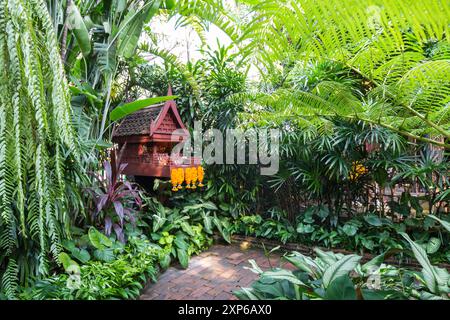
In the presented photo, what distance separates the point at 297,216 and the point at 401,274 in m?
1.91

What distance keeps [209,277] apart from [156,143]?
1.37 meters

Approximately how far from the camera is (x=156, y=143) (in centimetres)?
258

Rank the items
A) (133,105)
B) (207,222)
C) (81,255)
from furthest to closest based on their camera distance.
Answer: (207,222), (133,105), (81,255)

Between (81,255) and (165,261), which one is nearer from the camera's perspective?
(81,255)

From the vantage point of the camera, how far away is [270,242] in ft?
10.2

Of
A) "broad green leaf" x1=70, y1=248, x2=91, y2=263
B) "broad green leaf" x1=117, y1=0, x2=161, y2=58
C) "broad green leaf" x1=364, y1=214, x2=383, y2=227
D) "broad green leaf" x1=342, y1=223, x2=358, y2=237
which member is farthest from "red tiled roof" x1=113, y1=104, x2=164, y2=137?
"broad green leaf" x1=364, y1=214, x2=383, y2=227

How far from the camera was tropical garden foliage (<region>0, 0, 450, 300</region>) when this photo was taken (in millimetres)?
842

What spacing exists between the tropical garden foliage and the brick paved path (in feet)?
0.47

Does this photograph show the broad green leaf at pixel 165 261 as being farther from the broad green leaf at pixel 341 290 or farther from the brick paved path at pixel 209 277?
the broad green leaf at pixel 341 290

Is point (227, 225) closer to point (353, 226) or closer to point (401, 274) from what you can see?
point (353, 226)

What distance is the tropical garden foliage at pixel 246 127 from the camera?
84 cm

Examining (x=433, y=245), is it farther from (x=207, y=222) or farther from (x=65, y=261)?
(x=65, y=261)

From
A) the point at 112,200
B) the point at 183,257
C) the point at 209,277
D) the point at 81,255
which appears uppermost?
the point at 112,200

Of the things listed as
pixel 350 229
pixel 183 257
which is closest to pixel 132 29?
pixel 183 257
